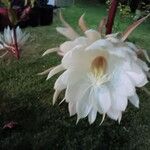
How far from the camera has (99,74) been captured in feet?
1.37

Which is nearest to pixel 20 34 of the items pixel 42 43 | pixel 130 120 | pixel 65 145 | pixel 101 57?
pixel 101 57

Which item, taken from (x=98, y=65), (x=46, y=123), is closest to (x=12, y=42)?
(x=98, y=65)

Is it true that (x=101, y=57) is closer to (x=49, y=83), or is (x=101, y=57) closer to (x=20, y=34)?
(x=20, y=34)

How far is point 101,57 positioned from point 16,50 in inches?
5.7

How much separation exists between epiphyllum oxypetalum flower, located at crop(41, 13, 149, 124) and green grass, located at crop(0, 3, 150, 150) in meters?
0.67

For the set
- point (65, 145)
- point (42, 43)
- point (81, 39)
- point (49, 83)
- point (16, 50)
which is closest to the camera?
point (81, 39)

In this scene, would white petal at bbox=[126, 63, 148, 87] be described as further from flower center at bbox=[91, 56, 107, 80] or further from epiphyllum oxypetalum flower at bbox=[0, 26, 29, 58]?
epiphyllum oxypetalum flower at bbox=[0, 26, 29, 58]

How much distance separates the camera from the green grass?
126 centimetres

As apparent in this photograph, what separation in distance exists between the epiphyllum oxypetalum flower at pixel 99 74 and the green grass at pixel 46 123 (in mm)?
670

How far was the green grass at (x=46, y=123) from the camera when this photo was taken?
1258 millimetres

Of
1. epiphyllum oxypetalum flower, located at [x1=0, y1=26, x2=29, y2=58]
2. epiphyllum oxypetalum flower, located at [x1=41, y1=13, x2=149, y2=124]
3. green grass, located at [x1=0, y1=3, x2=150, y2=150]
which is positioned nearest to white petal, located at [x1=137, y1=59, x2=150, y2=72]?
epiphyllum oxypetalum flower, located at [x1=41, y1=13, x2=149, y2=124]

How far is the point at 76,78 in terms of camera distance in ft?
1.33

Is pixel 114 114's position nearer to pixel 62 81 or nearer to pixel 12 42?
pixel 62 81

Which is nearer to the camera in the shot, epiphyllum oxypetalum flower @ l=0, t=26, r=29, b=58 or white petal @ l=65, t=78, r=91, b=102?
white petal @ l=65, t=78, r=91, b=102
